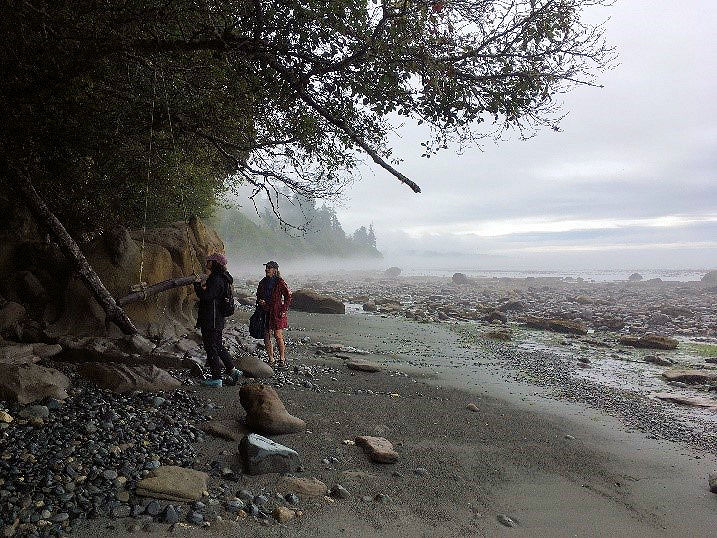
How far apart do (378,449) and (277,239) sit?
9362 centimetres

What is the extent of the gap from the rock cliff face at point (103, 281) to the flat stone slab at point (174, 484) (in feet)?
19.6

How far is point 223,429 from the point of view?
615cm

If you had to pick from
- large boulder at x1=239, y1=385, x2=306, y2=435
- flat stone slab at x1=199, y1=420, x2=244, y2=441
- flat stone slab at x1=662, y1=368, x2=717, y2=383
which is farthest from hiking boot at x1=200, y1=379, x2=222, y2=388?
flat stone slab at x1=662, y1=368, x2=717, y2=383

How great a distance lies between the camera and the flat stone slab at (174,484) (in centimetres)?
446

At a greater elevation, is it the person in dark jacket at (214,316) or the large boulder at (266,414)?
the person in dark jacket at (214,316)

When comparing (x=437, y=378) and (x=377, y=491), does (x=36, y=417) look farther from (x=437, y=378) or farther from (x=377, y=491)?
(x=437, y=378)

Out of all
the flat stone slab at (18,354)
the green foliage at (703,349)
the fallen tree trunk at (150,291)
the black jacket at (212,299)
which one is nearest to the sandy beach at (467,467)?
the black jacket at (212,299)

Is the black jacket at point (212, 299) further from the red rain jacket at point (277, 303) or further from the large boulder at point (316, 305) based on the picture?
the large boulder at point (316, 305)

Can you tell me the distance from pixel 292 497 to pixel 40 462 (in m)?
2.63

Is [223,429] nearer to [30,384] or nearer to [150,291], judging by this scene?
[30,384]

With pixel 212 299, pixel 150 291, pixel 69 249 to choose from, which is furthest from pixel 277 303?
pixel 69 249

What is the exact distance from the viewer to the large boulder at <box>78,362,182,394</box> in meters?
7.04

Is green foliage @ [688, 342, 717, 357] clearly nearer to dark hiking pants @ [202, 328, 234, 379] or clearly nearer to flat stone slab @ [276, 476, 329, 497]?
dark hiking pants @ [202, 328, 234, 379]

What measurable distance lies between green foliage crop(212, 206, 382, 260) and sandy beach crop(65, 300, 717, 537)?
2001 inches
